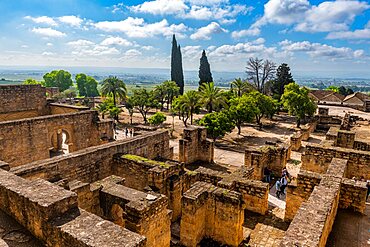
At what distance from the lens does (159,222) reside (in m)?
7.80

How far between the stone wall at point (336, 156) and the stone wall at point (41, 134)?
1159 centimetres

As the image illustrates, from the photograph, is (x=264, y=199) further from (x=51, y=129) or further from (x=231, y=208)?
(x=51, y=129)

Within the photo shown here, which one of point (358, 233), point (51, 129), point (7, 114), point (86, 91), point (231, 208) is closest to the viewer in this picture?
point (358, 233)

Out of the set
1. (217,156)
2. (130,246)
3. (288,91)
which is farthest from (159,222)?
(288,91)

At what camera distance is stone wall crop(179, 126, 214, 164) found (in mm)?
17234

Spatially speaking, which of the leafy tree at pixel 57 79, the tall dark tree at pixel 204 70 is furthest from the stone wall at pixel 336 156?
the leafy tree at pixel 57 79

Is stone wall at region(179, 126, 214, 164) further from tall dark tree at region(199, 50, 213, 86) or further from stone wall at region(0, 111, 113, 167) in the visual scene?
tall dark tree at region(199, 50, 213, 86)

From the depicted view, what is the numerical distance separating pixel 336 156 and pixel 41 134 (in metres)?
13.9

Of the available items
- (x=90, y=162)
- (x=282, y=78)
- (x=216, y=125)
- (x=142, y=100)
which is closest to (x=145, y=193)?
(x=90, y=162)

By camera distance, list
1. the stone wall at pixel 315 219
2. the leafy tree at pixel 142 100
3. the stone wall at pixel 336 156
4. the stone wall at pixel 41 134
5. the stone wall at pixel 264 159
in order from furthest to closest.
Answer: the leafy tree at pixel 142 100
the stone wall at pixel 264 159
the stone wall at pixel 41 134
the stone wall at pixel 336 156
the stone wall at pixel 315 219

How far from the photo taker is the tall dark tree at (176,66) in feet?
207

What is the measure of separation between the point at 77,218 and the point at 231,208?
490cm

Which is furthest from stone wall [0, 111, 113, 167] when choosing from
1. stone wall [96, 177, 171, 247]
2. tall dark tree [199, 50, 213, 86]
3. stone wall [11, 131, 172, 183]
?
tall dark tree [199, 50, 213, 86]

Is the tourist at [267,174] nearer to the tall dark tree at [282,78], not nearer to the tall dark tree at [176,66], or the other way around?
the tall dark tree at [282,78]
